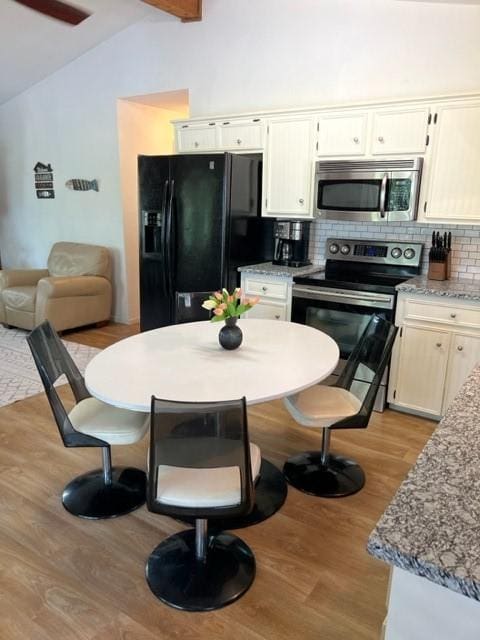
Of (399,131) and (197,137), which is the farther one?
(197,137)

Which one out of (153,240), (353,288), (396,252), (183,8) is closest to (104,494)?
(353,288)

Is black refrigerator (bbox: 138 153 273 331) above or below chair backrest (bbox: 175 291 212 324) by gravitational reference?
above

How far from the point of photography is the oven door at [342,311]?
10.4 feet

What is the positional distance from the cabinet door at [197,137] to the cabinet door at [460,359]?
8.47ft

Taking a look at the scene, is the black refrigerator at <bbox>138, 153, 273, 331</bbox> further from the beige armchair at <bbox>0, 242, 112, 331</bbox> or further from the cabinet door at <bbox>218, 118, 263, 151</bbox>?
the beige armchair at <bbox>0, 242, 112, 331</bbox>

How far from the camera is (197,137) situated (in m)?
4.16

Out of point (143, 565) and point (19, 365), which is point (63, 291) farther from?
point (143, 565)

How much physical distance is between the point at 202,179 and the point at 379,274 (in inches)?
63.2

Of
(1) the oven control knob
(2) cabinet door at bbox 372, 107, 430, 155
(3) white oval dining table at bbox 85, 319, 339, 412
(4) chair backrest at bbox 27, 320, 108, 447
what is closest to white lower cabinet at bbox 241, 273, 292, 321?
(1) the oven control knob

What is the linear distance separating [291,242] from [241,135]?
3.26ft

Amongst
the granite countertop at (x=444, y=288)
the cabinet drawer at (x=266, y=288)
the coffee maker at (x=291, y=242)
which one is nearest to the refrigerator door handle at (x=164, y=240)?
the cabinet drawer at (x=266, y=288)

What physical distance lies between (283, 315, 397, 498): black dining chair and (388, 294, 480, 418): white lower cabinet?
2.13 ft

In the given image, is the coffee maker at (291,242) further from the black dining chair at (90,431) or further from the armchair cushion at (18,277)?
the armchair cushion at (18,277)

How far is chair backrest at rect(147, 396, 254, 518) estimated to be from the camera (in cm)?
142
